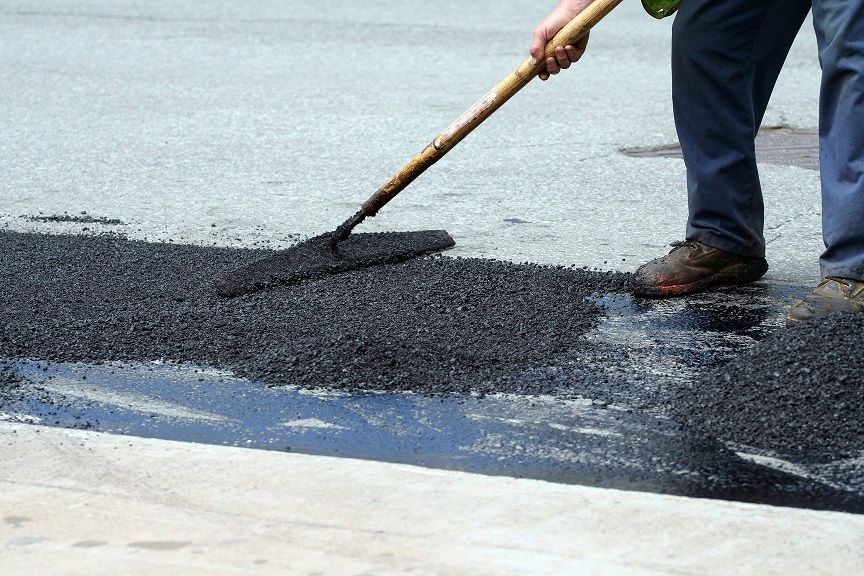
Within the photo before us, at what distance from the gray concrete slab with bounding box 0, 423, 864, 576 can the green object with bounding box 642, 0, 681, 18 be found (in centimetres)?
200

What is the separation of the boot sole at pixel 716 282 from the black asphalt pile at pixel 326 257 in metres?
0.79

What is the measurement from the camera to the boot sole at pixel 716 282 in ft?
13.4

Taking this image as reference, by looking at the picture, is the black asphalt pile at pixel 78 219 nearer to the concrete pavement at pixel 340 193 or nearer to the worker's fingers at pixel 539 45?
the concrete pavement at pixel 340 193

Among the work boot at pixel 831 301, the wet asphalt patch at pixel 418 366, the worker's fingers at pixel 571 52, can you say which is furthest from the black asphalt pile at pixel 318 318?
the worker's fingers at pixel 571 52

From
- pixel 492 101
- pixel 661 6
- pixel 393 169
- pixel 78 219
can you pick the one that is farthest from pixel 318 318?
pixel 393 169

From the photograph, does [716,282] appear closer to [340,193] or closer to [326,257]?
[326,257]

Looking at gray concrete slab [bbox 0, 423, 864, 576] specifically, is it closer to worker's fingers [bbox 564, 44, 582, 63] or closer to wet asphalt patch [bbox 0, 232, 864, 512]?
wet asphalt patch [bbox 0, 232, 864, 512]

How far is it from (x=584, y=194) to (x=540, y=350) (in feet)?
7.30

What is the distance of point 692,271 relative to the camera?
13.7 feet

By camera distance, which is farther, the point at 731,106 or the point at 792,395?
the point at 731,106

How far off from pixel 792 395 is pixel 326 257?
5.78 feet

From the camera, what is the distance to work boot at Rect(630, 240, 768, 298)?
409 cm

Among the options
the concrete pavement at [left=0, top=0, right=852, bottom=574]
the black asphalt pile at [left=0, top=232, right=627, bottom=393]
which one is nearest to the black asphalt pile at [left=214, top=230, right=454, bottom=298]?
the black asphalt pile at [left=0, top=232, right=627, bottom=393]

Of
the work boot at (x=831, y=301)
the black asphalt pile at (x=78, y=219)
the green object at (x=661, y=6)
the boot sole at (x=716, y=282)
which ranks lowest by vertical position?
the boot sole at (x=716, y=282)
